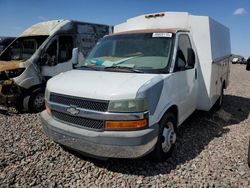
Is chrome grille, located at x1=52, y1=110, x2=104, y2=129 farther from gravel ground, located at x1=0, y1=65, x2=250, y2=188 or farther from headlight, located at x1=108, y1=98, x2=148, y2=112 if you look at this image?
gravel ground, located at x1=0, y1=65, x2=250, y2=188

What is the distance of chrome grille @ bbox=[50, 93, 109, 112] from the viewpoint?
3557 millimetres

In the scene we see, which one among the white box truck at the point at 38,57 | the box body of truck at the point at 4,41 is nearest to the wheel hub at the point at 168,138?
the white box truck at the point at 38,57

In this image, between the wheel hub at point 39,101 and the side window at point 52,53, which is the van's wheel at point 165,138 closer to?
the wheel hub at point 39,101

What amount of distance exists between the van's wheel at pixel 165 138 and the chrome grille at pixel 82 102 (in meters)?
1.02

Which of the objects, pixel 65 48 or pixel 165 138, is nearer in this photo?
pixel 165 138

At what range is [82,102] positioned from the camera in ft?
12.2

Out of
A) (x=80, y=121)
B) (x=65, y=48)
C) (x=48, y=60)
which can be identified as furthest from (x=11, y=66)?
(x=80, y=121)

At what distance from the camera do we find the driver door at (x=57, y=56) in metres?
7.70

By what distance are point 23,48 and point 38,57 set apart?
4.41 ft

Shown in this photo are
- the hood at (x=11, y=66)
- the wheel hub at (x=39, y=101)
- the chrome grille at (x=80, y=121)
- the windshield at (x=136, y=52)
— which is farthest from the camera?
the wheel hub at (x=39, y=101)

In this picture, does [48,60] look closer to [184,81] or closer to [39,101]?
[39,101]

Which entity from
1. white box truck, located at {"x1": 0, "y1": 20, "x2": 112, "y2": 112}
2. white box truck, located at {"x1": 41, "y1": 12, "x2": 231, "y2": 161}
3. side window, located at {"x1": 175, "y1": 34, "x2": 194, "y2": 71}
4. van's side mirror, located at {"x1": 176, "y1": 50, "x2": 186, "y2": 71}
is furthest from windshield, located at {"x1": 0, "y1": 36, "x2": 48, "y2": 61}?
van's side mirror, located at {"x1": 176, "y1": 50, "x2": 186, "y2": 71}

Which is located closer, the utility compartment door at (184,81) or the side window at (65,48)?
the utility compartment door at (184,81)

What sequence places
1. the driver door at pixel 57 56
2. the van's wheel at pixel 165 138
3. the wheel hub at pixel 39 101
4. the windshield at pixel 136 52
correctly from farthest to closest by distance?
the driver door at pixel 57 56
the wheel hub at pixel 39 101
the windshield at pixel 136 52
the van's wheel at pixel 165 138
